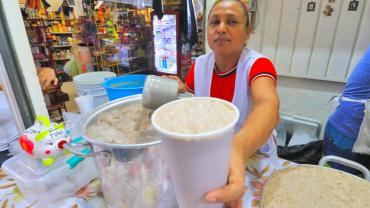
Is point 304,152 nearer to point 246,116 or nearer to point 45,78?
point 246,116

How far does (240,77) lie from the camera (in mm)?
936

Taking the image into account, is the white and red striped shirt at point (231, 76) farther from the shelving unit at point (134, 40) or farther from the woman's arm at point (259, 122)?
the shelving unit at point (134, 40)

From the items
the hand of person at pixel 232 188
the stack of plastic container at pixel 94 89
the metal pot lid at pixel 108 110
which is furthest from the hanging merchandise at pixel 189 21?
the hand of person at pixel 232 188

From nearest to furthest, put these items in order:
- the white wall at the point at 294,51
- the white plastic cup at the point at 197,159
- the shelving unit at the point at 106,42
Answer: the white plastic cup at the point at 197,159 < the white wall at the point at 294,51 < the shelving unit at the point at 106,42

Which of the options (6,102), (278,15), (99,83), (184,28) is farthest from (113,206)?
(184,28)

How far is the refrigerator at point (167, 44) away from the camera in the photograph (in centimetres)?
302

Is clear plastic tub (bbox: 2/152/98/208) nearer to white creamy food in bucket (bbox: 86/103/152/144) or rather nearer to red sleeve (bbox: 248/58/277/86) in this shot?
white creamy food in bucket (bbox: 86/103/152/144)

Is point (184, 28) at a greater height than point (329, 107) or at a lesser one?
greater

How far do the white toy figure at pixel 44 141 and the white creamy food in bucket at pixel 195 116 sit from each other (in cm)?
41

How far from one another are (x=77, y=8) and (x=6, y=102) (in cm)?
150

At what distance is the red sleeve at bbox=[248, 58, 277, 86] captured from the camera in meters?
0.82

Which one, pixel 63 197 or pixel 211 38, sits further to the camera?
pixel 211 38

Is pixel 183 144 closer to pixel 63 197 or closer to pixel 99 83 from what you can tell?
pixel 63 197

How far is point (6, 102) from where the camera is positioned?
3.05 feet
